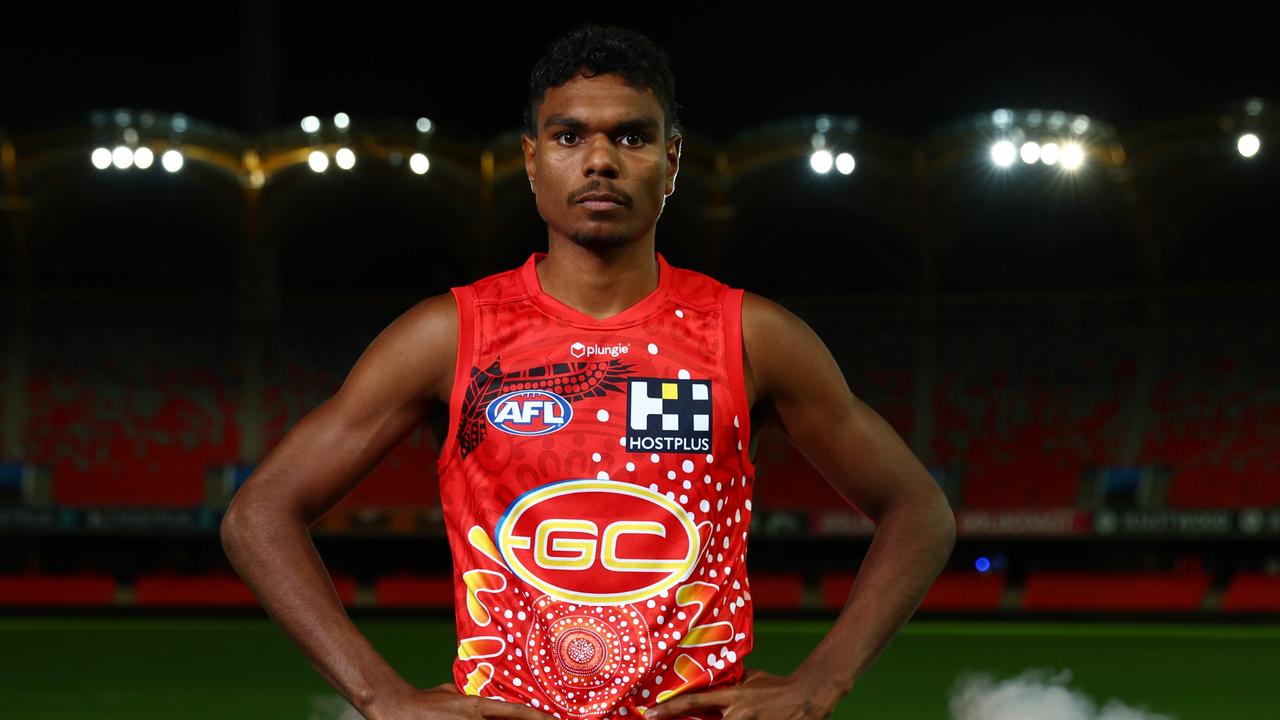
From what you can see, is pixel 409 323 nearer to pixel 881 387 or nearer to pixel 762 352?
pixel 762 352

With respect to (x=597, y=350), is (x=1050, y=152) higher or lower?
higher

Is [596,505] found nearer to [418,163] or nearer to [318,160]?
[418,163]

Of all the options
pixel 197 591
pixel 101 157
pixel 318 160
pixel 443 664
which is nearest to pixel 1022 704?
pixel 443 664

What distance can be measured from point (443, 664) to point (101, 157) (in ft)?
36.6

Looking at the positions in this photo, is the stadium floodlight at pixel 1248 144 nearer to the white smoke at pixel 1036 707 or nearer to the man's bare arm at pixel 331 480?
the white smoke at pixel 1036 707

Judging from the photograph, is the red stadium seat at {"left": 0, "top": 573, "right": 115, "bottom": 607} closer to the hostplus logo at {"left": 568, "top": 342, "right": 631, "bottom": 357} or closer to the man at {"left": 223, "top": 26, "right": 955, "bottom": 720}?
the man at {"left": 223, "top": 26, "right": 955, "bottom": 720}

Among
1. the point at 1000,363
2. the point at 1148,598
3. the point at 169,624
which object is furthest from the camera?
the point at 1000,363

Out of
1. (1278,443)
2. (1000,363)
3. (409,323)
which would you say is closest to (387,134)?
(1000,363)

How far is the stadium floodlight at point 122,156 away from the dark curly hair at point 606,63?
795 inches

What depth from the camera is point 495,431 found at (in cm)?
221

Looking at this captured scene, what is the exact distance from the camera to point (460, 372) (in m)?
2.25

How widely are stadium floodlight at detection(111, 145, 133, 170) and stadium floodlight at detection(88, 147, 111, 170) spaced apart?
9 cm

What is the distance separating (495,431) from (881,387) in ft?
71.5

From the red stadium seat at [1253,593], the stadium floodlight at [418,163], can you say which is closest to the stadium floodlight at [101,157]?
the stadium floodlight at [418,163]
